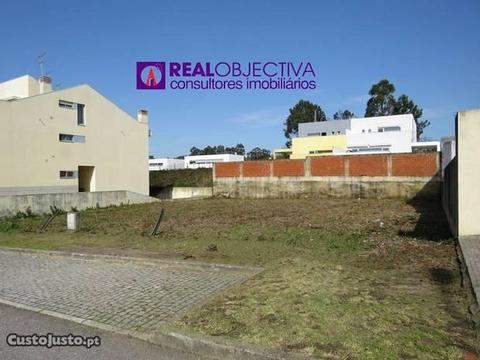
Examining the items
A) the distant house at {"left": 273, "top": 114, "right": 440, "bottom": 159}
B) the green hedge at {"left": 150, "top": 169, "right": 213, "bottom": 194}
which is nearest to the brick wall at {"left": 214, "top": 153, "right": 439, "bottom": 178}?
the green hedge at {"left": 150, "top": 169, "right": 213, "bottom": 194}

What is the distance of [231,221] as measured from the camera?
630 inches

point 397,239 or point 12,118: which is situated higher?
point 12,118

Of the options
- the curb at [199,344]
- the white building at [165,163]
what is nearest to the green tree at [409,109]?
the white building at [165,163]

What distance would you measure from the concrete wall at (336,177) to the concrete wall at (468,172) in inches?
613

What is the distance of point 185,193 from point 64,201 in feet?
51.9

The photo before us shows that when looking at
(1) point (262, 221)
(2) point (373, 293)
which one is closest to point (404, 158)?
(1) point (262, 221)

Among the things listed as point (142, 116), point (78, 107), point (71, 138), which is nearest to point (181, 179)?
point (142, 116)

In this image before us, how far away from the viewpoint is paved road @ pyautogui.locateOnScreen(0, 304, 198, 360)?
4375mm

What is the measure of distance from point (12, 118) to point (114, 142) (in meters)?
8.56

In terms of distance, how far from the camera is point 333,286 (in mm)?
6070

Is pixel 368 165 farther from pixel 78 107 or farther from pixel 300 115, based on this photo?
pixel 300 115

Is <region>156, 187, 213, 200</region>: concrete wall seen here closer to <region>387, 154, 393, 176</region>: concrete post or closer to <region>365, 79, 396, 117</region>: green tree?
<region>387, 154, 393, 176</region>: concrete post

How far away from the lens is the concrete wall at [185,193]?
36.4 m

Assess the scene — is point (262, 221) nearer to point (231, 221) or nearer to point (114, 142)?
point (231, 221)
